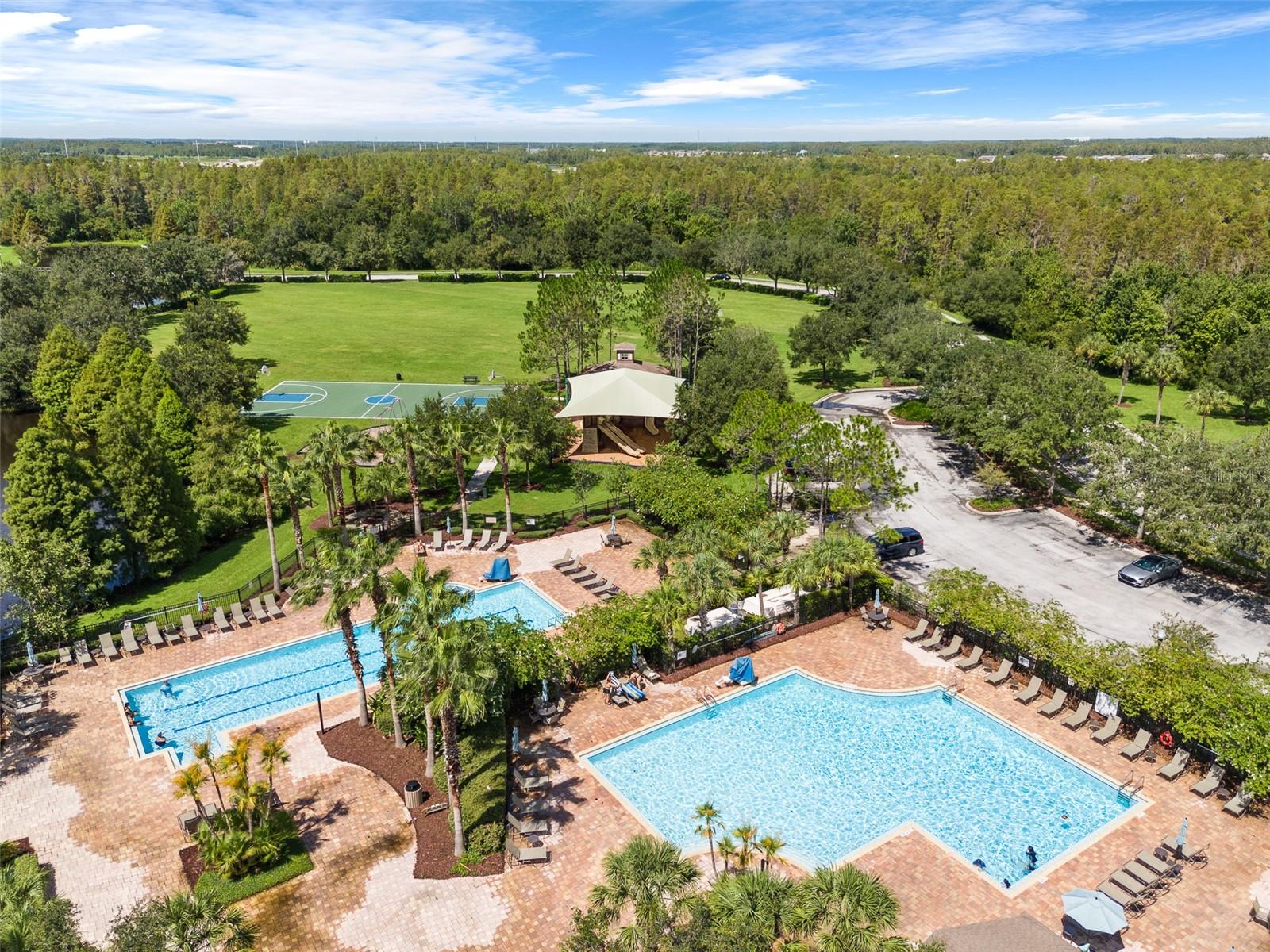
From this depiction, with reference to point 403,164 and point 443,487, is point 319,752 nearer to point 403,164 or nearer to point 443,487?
point 443,487

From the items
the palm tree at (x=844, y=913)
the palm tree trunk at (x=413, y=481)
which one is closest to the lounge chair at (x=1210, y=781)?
the palm tree at (x=844, y=913)

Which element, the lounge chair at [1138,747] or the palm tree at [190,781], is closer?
the palm tree at [190,781]

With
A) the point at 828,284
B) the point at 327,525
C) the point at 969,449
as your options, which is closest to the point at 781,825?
the point at 327,525

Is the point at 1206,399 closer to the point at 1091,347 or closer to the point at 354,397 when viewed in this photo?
the point at 1091,347

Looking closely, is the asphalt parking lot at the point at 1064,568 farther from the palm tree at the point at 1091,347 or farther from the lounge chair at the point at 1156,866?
the palm tree at the point at 1091,347

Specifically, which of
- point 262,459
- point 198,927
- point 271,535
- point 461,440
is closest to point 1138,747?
point 198,927
